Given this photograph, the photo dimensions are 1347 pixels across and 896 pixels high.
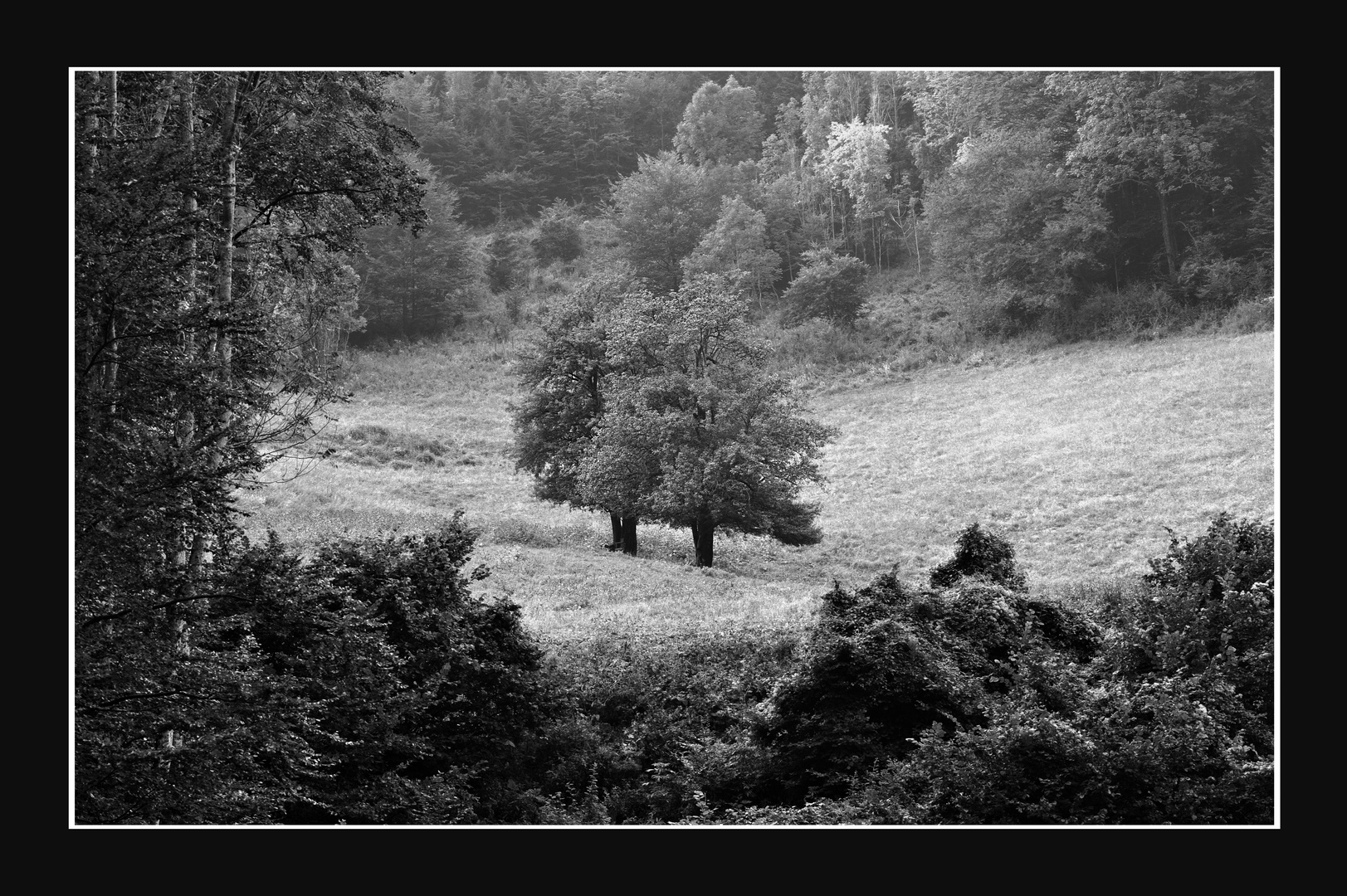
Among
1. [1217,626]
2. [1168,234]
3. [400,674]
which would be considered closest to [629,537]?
[400,674]

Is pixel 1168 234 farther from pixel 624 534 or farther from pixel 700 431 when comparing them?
pixel 624 534

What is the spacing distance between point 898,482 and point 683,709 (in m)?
16.4

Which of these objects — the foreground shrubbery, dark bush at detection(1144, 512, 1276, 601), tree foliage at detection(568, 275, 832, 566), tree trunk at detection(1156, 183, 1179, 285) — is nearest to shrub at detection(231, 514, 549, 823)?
the foreground shrubbery

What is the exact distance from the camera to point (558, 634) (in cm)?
1270

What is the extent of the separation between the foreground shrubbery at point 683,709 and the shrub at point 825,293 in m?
25.1

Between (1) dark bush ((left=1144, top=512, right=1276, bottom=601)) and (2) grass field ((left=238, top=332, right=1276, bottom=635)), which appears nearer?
(1) dark bush ((left=1144, top=512, right=1276, bottom=601))

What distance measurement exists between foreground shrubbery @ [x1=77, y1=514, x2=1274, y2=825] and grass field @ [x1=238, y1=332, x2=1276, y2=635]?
4.47 m

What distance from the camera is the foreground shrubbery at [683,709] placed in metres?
5.29

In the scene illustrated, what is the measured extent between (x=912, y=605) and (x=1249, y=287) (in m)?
25.0

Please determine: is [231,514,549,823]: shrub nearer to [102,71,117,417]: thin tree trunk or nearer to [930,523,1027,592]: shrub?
[102,71,117,417]: thin tree trunk

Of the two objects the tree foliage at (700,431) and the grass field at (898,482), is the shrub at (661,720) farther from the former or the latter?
the tree foliage at (700,431)

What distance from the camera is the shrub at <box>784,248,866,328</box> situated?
3488 centimetres

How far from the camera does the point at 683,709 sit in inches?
368
